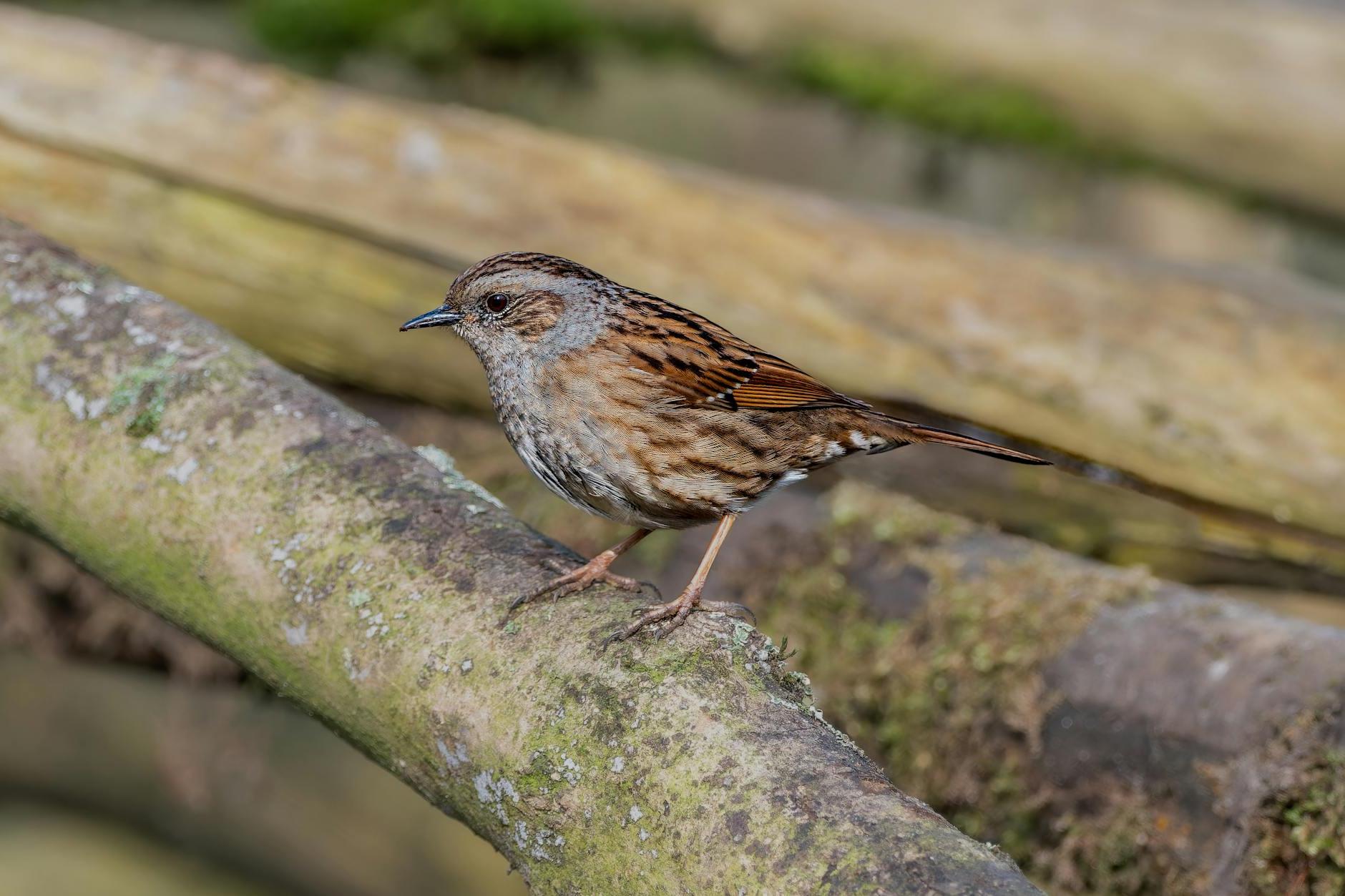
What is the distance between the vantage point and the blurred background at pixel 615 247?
217 inches

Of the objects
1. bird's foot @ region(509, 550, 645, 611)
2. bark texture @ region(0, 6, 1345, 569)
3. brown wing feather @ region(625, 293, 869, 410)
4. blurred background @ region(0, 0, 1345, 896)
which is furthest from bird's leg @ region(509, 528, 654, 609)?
bark texture @ region(0, 6, 1345, 569)

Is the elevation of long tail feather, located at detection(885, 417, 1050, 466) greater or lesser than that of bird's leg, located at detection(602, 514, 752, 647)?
greater

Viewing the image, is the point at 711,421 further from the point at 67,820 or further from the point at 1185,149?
the point at 67,820

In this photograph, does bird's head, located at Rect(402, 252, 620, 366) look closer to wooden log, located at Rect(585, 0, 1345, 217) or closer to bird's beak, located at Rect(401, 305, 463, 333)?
bird's beak, located at Rect(401, 305, 463, 333)

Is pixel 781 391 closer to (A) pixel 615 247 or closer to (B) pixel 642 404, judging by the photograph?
(B) pixel 642 404

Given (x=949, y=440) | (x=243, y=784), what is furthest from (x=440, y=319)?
(x=243, y=784)

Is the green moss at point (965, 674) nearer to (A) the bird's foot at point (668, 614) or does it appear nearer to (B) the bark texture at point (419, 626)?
(A) the bird's foot at point (668, 614)

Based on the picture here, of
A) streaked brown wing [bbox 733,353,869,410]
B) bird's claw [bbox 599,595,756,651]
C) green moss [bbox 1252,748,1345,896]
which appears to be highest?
streaked brown wing [bbox 733,353,869,410]

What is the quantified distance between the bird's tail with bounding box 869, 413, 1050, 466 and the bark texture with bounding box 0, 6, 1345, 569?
1653 millimetres

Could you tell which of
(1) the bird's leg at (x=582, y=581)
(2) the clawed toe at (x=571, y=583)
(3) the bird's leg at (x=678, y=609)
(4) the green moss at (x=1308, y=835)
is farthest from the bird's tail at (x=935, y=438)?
(4) the green moss at (x=1308, y=835)

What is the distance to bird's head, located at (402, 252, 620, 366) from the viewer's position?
3.78 metres

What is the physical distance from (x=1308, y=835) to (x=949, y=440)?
141 centimetres

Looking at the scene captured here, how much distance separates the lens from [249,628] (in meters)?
3.14

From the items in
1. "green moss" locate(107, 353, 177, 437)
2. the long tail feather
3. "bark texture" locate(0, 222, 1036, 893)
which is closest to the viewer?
"bark texture" locate(0, 222, 1036, 893)
